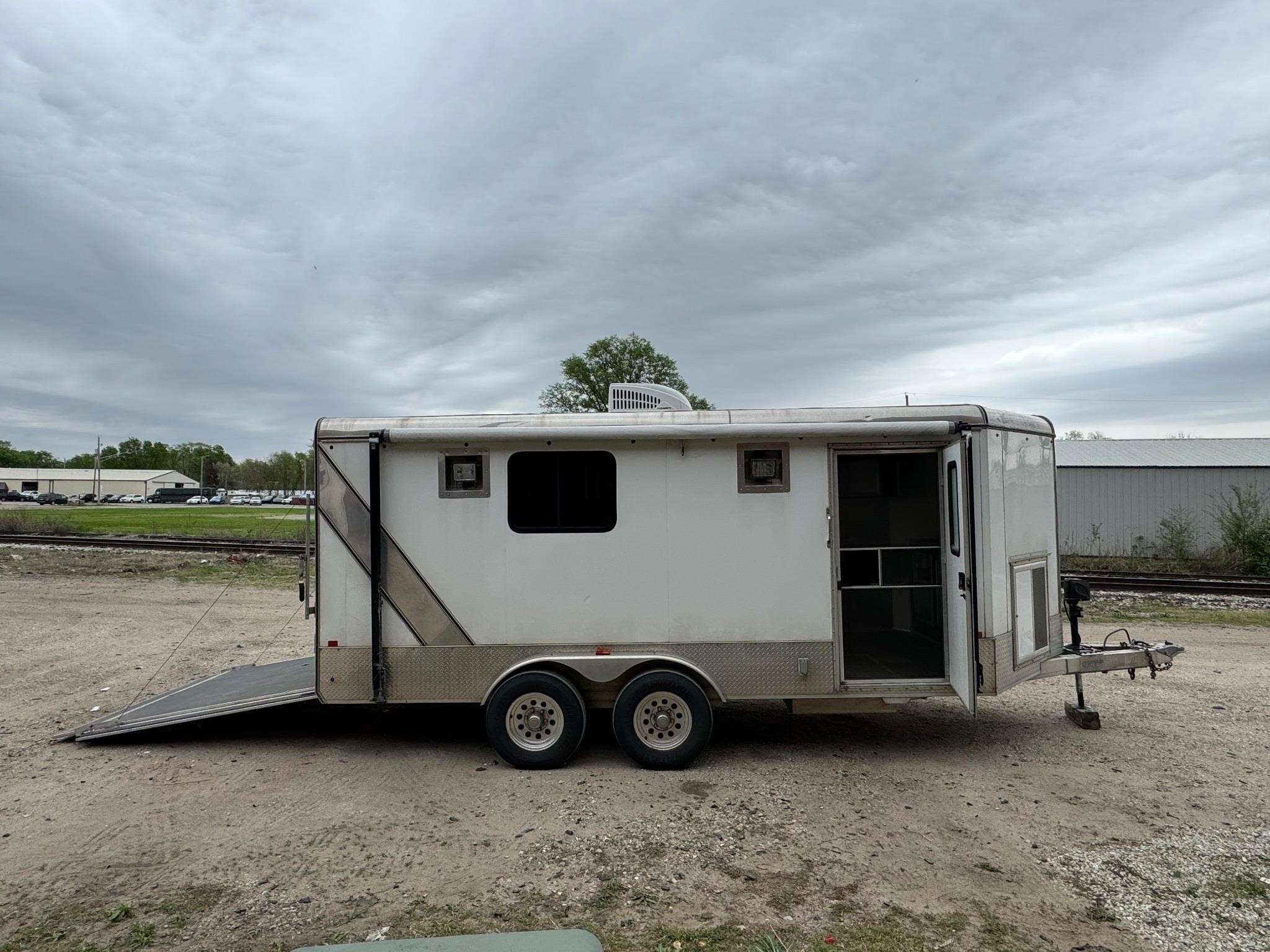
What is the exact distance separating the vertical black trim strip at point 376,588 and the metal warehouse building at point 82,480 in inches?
3936

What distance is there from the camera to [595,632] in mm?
5496

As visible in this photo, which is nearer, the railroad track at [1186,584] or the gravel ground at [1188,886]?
the gravel ground at [1188,886]

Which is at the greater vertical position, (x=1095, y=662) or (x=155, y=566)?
(x=155, y=566)

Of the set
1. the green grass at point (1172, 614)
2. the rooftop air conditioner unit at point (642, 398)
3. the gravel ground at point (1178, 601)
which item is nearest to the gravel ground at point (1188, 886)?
the rooftop air conditioner unit at point (642, 398)

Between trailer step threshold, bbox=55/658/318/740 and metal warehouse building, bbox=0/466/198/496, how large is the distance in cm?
9794

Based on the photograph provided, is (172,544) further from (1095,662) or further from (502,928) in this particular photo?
(1095,662)

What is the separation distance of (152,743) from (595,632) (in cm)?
386

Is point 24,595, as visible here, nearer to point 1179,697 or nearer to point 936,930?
point 936,930

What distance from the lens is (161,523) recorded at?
113 feet

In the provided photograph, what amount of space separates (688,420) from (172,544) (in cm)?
2098

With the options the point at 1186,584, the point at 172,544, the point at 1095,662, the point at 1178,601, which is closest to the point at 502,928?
the point at 1095,662

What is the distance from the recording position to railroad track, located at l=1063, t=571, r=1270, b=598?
532 inches

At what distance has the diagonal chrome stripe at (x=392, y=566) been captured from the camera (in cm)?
552

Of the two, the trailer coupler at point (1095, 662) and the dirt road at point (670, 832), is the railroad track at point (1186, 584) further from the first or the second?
the dirt road at point (670, 832)
